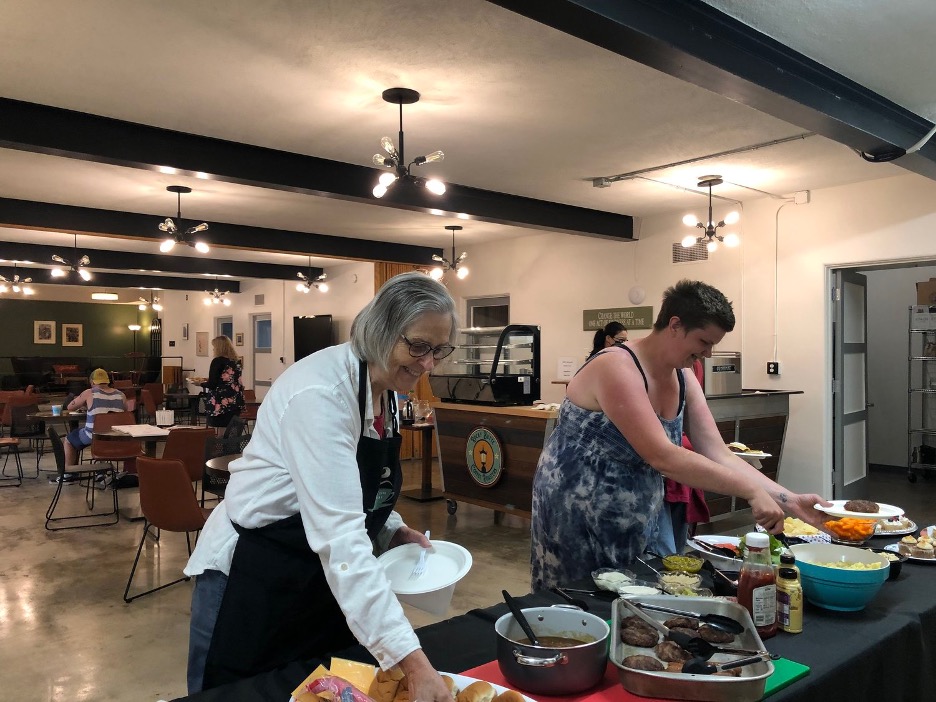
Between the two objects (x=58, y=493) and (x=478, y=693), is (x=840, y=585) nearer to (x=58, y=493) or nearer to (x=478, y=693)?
(x=478, y=693)

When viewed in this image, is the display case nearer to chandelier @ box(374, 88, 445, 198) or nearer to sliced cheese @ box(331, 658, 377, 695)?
chandelier @ box(374, 88, 445, 198)

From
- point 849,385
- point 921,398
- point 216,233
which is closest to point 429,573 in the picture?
point 849,385

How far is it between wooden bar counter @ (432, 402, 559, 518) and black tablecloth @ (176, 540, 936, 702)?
3.59 meters

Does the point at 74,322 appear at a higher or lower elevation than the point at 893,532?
higher

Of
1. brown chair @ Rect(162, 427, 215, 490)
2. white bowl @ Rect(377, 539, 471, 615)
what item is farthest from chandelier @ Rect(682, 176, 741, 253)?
white bowl @ Rect(377, 539, 471, 615)

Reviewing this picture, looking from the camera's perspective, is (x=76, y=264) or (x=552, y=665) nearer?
(x=552, y=665)

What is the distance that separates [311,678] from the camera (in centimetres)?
124

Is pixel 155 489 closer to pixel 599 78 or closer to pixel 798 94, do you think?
pixel 599 78

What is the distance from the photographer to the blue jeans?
1.52 meters

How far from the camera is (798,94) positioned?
334 centimetres

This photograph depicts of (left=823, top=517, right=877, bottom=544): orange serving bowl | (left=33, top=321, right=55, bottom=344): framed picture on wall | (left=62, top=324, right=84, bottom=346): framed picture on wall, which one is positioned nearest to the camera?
(left=823, top=517, right=877, bottom=544): orange serving bowl

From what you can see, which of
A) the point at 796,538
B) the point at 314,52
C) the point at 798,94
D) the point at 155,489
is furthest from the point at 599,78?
the point at 155,489

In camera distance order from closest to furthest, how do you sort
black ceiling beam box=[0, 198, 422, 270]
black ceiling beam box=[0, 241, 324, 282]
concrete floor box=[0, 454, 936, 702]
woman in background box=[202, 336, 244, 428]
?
concrete floor box=[0, 454, 936, 702] → black ceiling beam box=[0, 198, 422, 270] → woman in background box=[202, 336, 244, 428] → black ceiling beam box=[0, 241, 324, 282]

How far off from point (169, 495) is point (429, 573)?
2.91 m
